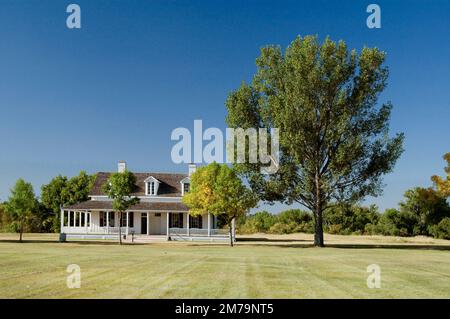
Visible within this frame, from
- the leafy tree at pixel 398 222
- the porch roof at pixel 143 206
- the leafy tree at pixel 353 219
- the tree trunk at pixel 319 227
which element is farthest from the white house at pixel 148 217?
the leafy tree at pixel 398 222

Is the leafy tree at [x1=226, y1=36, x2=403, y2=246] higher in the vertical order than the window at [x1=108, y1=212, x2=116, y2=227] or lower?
higher

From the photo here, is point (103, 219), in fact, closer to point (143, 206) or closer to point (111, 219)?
point (111, 219)

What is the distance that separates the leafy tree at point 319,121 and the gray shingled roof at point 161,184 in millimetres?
16565

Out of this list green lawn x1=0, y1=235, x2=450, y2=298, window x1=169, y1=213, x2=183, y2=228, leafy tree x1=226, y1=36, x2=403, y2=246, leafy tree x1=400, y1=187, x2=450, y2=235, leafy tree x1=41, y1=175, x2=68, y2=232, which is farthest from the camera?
leafy tree x1=41, y1=175, x2=68, y2=232

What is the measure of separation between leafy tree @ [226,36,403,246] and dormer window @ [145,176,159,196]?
16581mm

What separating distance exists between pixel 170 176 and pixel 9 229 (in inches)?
969

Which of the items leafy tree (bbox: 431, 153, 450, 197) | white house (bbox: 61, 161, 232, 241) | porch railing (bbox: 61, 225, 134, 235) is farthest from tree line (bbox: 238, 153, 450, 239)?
porch railing (bbox: 61, 225, 134, 235)

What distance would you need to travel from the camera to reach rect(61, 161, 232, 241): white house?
50469mm

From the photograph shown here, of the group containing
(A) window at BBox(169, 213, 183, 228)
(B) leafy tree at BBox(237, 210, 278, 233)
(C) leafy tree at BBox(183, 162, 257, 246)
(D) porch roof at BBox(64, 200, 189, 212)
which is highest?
(C) leafy tree at BBox(183, 162, 257, 246)

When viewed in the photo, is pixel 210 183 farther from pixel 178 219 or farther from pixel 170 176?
pixel 170 176

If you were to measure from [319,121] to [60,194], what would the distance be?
148 ft

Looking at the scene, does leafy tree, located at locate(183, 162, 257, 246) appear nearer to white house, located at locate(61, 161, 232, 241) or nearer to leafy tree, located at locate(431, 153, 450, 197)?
white house, located at locate(61, 161, 232, 241)

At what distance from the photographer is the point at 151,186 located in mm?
55375

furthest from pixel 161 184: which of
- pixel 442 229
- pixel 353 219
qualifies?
pixel 442 229
